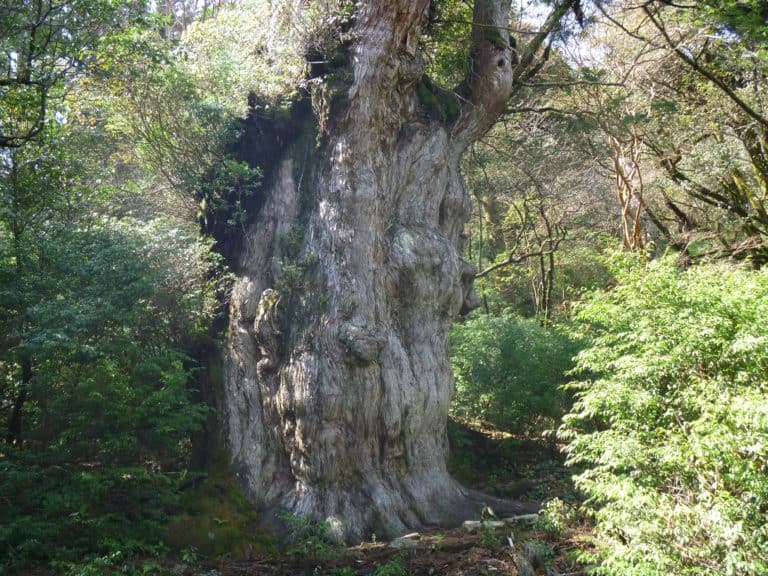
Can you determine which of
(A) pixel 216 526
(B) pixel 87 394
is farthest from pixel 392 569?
(B) pixel 87 394

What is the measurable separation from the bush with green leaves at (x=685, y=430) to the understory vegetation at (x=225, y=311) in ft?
0.09

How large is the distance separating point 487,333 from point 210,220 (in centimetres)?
565

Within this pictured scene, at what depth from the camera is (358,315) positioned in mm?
8422

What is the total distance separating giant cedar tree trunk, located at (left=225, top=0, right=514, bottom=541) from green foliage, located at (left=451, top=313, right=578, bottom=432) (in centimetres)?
273

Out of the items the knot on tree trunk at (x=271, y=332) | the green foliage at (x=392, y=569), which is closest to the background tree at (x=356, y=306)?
the knot on tree trunk at (x=271, y=332)

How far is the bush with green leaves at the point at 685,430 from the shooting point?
4715 millimetres

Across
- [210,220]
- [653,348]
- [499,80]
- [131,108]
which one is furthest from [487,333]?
[131,108]

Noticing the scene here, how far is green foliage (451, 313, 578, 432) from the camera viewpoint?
478 inches

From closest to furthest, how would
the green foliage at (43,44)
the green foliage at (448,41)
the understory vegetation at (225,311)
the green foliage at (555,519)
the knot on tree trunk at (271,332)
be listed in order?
the understory vegetation at (225,311) < the green foliage at (555,519) < the green foliage at (43,44) < the knot on tree trunk at (271,332) < the green foliage at (448,41)

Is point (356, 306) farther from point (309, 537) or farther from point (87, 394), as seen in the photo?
point (87, 394)

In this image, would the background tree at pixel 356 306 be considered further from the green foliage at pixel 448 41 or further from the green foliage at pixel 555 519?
the green foliage at pixel 448 41

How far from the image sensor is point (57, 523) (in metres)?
6.67

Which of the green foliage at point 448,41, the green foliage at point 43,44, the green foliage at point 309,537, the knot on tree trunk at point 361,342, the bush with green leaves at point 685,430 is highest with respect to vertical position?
the green foliage at point 448,41

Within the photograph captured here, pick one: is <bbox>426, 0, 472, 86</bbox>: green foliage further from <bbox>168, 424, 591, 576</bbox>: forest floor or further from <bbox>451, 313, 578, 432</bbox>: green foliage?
<bbox>168, 424, 591, 576</bbox>: forest floor
